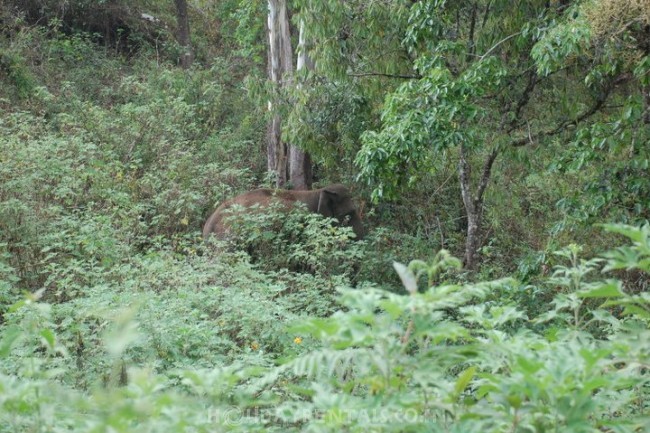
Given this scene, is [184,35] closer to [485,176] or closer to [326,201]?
[326,201]

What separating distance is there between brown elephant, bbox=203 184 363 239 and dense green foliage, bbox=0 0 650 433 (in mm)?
428

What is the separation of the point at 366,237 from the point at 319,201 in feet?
2.79

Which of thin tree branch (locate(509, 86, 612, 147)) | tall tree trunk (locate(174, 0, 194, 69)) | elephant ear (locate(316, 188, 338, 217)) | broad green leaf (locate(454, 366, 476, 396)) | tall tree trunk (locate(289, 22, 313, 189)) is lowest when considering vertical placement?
elephant ear (locate(316, 188, 338, 217))

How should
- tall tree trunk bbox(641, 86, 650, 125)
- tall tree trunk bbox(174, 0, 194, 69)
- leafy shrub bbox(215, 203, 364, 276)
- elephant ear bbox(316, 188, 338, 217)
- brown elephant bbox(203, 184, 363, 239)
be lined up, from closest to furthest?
tall tree trunk bbox(641, 86, 650, 125) < leafy shrub bbox(215, 203, 364, 276) < brown elephant bbox(203, 184, 363, 239) < elephant ear bbox(316, 188, 338, 217) < tall tree trunk bbox(174, 0, 194, 69)

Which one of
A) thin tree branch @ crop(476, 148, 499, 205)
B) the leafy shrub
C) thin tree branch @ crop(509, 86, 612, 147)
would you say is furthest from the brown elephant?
thin tree branch @ crop(509, 86, 612, 147)

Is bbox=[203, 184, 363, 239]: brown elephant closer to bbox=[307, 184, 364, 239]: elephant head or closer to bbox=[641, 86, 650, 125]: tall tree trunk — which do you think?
bbox=[307, 184, 364, 239]: elephant head

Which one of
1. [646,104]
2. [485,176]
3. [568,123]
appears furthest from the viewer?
[485,176]

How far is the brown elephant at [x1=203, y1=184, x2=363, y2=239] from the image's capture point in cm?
1067

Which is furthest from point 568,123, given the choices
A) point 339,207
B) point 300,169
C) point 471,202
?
point 300,169

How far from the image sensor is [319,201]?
36.2ft

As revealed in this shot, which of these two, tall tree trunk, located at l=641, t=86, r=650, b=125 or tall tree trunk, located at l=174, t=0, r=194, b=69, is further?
tall tree trunk, located at l=174, t=0, r=194, b=69

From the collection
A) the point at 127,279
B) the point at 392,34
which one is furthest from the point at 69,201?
the point at 392,34

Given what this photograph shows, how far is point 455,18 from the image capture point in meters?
9.30

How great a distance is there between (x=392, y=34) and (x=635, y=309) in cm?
733
